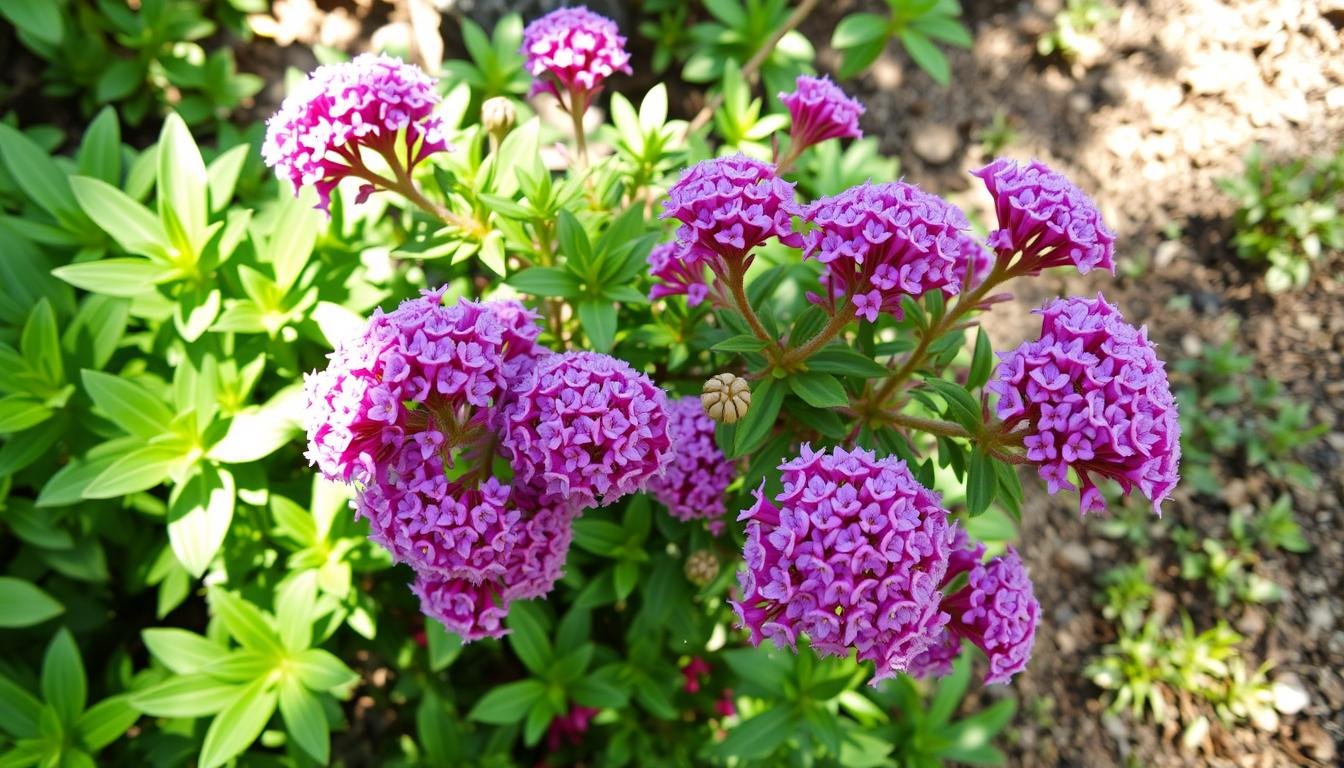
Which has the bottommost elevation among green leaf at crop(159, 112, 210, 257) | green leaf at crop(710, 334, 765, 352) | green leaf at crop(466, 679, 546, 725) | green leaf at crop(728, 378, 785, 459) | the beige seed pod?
green leaf at crop(466, 679, 546, 725)

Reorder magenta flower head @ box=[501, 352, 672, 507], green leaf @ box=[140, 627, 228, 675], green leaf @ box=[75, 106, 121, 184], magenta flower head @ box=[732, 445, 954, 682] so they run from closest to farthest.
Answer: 1. magenta flower head @ box=[732, 445, 954, 682]
2. magenta flower head @ box=[501, 352, 672, 507]
3. green leaf @ box=[140, 627, 228, 675]
4. green leaf @ box=[75, 106, 121, 184]

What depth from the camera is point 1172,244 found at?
226 inches

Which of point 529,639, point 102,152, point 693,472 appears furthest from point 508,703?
point 102,152

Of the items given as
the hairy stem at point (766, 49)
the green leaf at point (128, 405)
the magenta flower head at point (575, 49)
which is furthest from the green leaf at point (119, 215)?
the hairy stem at point (766, 49)

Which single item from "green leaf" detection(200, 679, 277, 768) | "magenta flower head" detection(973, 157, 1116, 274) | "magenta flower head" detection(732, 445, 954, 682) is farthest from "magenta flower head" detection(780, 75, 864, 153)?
"green leaf" detection(200, 679, 277, 768)

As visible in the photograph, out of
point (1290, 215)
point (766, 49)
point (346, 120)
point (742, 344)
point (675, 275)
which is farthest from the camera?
point (1290, 215)

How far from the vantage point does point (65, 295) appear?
3.67 meters

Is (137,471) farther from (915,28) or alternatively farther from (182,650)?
(915,28)

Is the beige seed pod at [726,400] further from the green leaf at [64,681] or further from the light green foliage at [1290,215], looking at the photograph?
the light green foliage at [1290,215]

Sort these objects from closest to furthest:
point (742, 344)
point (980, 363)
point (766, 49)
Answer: point (742, 344)
point (980, 363)
point (766, 49)

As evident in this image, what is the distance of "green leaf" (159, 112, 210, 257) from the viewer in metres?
3.23

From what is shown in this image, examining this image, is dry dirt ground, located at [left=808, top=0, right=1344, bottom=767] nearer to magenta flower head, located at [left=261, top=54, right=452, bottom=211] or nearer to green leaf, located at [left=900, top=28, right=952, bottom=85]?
green leaf, located at [left=900, top=28, right=952, bottom=85]

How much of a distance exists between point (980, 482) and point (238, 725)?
8.79ft

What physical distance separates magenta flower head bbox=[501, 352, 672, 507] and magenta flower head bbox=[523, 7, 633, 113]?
1.36 m
